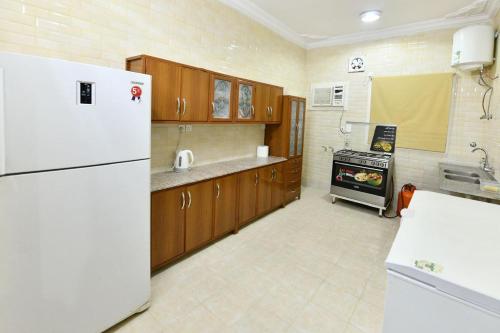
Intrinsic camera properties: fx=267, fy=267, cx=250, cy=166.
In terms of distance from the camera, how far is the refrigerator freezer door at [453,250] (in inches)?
36.6

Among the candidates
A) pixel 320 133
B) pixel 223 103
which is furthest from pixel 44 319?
pixel 320 133

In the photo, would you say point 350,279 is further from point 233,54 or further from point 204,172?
point 233,54

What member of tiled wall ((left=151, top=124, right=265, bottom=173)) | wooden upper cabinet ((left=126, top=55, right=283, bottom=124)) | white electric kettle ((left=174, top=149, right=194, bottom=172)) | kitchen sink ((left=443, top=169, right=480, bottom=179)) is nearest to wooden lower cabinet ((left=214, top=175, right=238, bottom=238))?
white electric kettle ((left=174, top=149, right=194, bottom=172))

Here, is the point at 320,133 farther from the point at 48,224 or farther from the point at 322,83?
the point at 48,224

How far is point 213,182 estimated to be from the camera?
9.47 ft

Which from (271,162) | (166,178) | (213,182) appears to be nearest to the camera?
(166,178)

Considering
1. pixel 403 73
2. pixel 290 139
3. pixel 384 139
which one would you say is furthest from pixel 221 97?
pixel 403 73

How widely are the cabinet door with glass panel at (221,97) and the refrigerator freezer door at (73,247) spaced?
136 cm

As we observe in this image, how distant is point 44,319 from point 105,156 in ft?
Result: 3.08

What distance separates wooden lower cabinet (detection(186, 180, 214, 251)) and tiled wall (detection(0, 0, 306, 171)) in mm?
513

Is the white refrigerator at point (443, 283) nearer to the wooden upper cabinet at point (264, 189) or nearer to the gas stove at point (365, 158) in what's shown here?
the wooden upper cabinet at point (264, 189)

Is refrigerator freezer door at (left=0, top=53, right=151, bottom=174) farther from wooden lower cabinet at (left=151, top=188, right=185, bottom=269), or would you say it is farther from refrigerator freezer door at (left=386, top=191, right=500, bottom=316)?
refrigerator freezer door at (left=386, top=191, right=500, bottom=316)

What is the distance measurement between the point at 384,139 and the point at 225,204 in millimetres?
3022

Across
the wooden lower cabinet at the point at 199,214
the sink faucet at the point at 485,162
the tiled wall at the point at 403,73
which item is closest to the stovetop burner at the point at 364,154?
the tiled wall at the point at 403,73
